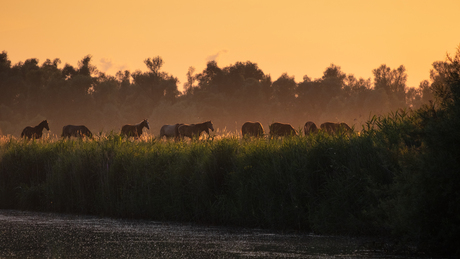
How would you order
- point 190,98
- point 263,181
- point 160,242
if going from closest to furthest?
point 160,242 < point 263,181 < point 190,98

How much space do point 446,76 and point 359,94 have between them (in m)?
72.0

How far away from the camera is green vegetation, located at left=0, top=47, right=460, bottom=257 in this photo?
28.5 ft

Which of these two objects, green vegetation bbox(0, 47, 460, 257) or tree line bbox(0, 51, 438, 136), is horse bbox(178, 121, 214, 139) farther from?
tree line bbox(0, 51, 438, 136)

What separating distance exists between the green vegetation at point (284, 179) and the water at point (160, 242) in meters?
0.59

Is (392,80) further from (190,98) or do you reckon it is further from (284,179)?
(284,179)

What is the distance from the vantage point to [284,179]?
41.0 feet

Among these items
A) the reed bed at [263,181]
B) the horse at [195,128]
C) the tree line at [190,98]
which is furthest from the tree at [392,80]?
the reed bed at [263,181]

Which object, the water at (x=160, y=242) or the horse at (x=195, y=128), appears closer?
the water at (x=160, y=242)

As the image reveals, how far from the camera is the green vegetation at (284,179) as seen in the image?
28.5ft

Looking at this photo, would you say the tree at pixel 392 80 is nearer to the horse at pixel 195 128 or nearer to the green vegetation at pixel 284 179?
the horse at pixel 195 128

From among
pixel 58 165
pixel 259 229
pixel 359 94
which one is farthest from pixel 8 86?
pixel 259 229

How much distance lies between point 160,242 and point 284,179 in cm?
339

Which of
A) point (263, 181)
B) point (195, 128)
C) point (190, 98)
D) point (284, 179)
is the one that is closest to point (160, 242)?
point (263, 181)

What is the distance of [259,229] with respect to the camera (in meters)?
12.3
